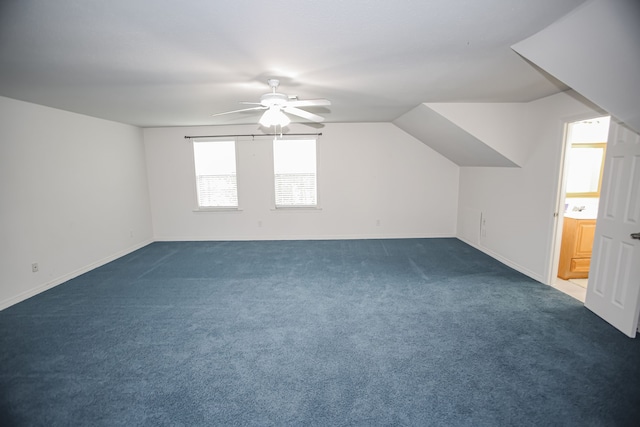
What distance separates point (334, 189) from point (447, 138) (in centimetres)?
224


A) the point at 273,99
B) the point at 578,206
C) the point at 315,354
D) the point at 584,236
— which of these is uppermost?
the point at 273,99

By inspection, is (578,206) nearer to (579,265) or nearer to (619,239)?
(579,265)

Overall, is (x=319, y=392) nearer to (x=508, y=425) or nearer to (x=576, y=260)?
(x=508, y=425)

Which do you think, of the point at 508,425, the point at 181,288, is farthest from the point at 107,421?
the point at 508,425

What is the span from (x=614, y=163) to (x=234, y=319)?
3967 mm

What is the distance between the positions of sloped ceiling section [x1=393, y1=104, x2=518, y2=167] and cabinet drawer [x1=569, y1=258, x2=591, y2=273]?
1502mm

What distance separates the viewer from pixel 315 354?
231 cm

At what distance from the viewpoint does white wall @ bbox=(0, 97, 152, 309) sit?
3.23 meters

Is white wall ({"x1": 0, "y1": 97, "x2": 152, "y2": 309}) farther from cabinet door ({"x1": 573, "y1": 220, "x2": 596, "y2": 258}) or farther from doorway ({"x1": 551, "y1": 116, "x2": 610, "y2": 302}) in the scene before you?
cabinet door ({"x1": 573, "y1": 220, "x2": 596, "y2": 258})

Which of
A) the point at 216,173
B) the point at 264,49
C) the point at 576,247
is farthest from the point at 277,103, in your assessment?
the point at 576,247

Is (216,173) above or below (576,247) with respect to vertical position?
above

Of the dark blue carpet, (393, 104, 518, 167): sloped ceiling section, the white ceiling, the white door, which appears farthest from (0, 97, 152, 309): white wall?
the white door

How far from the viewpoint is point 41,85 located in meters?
2.78

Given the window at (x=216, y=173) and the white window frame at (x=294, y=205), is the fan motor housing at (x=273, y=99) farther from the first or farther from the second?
the window at (x=216, y=173)
